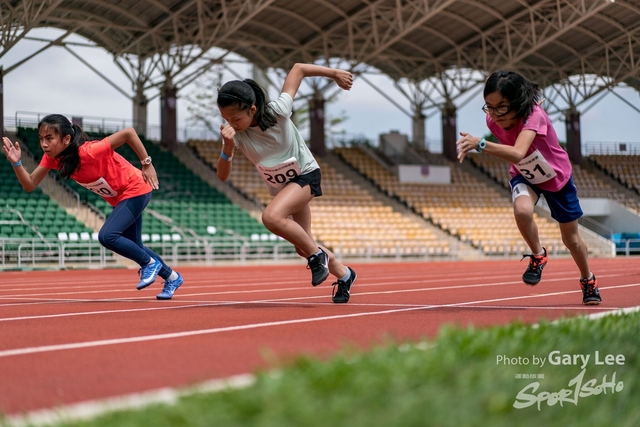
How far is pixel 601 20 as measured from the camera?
3641 centimetres

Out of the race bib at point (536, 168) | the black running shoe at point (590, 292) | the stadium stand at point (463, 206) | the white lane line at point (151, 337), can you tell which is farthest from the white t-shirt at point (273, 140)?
the stadium stand at point (463, 206)

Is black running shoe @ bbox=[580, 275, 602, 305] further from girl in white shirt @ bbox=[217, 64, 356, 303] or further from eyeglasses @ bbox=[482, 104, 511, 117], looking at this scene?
girl in white shirt @ bbox=[217, 64, 356, 303]

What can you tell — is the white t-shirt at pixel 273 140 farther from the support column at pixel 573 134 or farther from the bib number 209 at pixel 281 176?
the support column at pixel 573 134

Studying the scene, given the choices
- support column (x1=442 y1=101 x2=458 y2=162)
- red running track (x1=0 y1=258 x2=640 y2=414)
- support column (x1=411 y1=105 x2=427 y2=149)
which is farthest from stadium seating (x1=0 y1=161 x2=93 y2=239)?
support column (x1=442 y1=101 x2=458 y2=162)

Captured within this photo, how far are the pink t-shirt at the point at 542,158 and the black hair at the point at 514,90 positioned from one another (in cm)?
8

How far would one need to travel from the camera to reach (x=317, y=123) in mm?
39156

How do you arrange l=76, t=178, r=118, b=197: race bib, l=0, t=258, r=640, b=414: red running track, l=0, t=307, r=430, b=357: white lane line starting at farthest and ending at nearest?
l=76, t=178, r=118, b=197: race bib, l=0, t=307, r=430, b=357: white lane line, l=0, t=258, r=640, b=414: red running track

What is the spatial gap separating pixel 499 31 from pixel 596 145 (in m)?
15.3

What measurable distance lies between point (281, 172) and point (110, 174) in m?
2.00

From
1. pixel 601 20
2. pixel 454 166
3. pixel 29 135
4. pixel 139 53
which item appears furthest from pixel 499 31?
pixel 29 135

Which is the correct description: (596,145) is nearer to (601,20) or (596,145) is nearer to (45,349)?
(601,20)

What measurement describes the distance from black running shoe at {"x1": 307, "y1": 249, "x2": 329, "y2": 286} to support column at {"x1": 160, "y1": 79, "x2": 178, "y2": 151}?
2965 cm

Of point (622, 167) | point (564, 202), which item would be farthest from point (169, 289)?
point (622, 167)

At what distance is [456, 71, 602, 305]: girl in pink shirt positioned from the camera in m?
6.43
